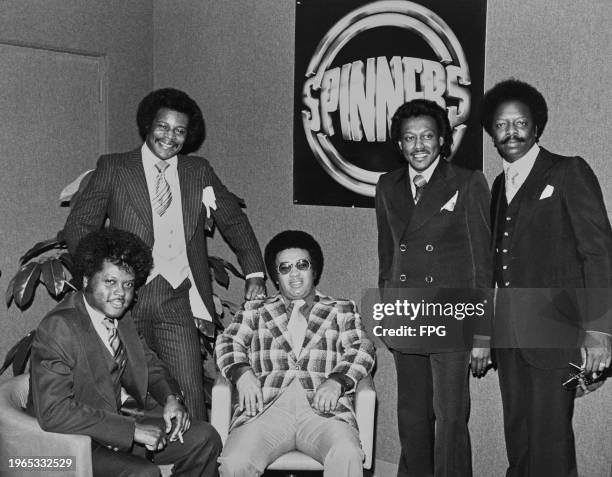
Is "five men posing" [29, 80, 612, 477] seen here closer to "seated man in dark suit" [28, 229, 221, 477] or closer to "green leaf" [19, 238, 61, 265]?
"seated man in dark suit" [28, 229, 221, 477]

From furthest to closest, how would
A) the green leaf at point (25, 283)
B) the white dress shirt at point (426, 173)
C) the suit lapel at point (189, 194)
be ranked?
the green leaf at point (25, 283), the suit lapel at point (189, 194), the white dress shirt at point (426, 173)

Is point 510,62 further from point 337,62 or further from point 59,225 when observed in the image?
point 59,225

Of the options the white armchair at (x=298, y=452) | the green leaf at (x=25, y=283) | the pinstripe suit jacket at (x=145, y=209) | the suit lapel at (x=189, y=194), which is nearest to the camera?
the white armchair at (x=298, y=452)

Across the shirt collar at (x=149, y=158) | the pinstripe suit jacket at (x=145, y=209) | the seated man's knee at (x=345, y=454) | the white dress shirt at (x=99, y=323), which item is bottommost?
the seated man's knee at (x=345, y=454)

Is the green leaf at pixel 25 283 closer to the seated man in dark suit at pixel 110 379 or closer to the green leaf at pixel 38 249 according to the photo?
the green leaf at pixel 38 249

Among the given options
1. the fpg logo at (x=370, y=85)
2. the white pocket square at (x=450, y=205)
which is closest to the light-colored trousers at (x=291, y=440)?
the white pocket square at (x=450, y=205)

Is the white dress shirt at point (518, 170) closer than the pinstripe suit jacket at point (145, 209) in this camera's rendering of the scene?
Yes

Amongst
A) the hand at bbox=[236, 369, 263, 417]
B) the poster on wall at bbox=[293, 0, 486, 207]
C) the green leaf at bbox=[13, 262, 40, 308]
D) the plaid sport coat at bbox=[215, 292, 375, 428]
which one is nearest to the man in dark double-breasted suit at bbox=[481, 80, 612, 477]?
the poster on wall at bbox=[293, 0, 486, 207]

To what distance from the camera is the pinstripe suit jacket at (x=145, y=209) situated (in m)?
3.52

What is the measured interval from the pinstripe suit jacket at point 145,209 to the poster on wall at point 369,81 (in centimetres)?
55

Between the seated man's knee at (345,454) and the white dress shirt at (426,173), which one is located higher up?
the white dress shirt at (426,173)

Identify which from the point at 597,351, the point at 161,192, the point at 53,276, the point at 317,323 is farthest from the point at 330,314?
the point at 53,276

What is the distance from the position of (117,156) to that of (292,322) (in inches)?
Answer: 40.7

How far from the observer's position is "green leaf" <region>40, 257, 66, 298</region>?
377cm
